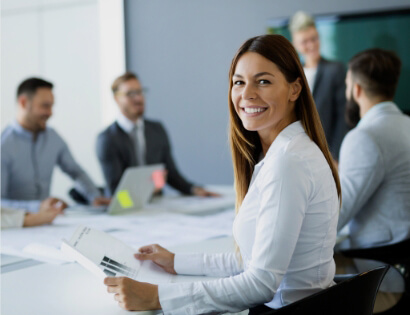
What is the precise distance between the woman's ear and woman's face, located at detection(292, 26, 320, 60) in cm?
337

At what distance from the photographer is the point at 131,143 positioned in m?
3.97

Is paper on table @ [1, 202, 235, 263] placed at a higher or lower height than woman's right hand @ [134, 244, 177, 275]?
lower

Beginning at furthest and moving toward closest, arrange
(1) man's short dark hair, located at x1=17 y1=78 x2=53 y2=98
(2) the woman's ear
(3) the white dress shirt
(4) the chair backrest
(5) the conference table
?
(3) the white dress shirt < (1) man's short dark hair, located at x1=17 y1=78 x2=53 y2=98 < (2) the woman's ear < (5) the conference table < (4) the chair backrest

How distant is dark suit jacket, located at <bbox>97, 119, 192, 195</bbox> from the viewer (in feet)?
12.4

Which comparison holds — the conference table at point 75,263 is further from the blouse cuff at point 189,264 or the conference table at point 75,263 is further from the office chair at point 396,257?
the office chair at point 396,257

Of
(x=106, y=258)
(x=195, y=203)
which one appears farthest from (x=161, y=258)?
(x=195, y=203)

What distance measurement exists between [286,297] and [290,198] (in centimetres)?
31

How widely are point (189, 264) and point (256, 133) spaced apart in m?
0.47

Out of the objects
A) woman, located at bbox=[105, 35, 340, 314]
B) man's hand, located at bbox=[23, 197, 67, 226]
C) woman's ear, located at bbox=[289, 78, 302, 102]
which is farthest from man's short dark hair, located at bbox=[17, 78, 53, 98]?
woman's ear, located at bbox=[289, 78, 302, 102]

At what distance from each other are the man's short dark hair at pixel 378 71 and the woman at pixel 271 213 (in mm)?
947

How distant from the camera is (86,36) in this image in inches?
239

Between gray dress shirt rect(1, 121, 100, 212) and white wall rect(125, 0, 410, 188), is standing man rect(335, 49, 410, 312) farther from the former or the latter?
white wall rect(125, 0, 410, 188)

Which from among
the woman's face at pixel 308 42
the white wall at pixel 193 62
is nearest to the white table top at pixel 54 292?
the woman's face at pixel 308 42

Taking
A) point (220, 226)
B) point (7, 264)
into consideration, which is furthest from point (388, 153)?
point (7, 264)
